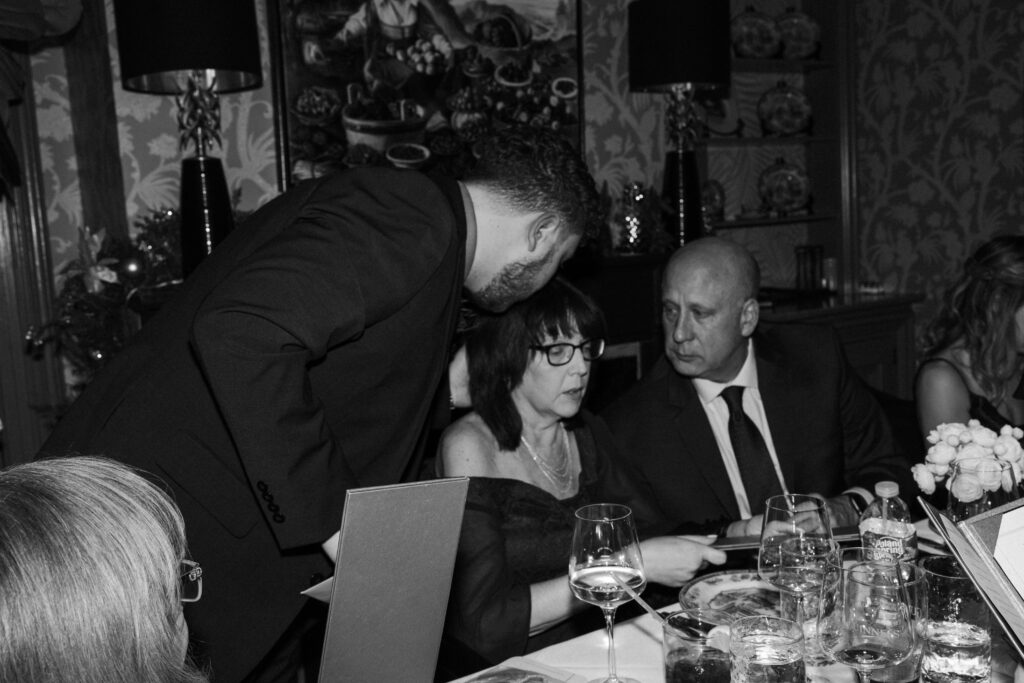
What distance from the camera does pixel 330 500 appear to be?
1466mm

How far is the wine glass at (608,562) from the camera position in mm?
1336

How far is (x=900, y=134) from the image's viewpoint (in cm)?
523

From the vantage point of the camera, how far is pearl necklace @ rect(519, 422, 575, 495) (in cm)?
216

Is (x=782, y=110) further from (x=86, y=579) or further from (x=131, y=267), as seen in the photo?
(x=86, y=579)

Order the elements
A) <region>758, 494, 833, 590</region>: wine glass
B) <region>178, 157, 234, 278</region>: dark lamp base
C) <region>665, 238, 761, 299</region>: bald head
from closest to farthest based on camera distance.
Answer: <region>758, 494, 833, 590</region>: wine glass < <region>665, 238, 761, 299</region>: bald head < <region>178, 157, 234, 278</region>: dark lamp base

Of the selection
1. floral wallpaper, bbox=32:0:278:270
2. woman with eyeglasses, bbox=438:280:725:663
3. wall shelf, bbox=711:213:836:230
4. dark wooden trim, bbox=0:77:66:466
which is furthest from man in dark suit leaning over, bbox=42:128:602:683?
wall shelf, bbox=711:213:836:230

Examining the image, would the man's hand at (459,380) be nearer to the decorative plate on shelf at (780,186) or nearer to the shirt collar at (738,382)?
the shirt collar at (738,382)

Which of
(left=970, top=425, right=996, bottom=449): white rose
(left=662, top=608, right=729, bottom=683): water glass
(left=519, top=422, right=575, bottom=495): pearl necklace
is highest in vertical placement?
(left=970, top=425, right=996, bottom=449): white rose

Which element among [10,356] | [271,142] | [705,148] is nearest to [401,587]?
[10,356]

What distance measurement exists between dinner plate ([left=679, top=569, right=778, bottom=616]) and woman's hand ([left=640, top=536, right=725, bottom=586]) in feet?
0.12

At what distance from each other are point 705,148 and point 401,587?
13.2 ft

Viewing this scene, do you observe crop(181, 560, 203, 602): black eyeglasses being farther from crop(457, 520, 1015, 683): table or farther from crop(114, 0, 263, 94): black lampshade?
crop(114, 0, 263, 94): black lampshade

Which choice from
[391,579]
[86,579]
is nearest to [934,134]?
[391,579]

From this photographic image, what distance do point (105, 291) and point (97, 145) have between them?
0.61m
